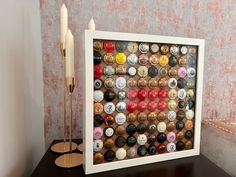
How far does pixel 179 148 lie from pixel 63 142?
524mm

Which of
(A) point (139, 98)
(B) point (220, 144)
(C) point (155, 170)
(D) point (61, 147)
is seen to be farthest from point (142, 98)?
(B) point (220, 144)

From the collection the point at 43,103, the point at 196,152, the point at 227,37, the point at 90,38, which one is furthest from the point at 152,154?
the point at 227,37

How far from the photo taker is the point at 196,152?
0.81m

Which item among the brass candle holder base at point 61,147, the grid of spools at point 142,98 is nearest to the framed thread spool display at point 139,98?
the grid of spools at point 142,98

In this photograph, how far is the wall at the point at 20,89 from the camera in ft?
1.93

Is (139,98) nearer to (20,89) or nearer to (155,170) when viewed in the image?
(155,170)

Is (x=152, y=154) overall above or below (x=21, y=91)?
below

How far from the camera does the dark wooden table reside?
2.14 ft

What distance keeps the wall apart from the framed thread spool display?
0.79 ft

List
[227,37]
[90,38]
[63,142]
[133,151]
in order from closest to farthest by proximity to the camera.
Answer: [90,38]
[133,151]
[63,142]
[227,37]

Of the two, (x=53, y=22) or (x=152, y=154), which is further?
(x=53, y=22)

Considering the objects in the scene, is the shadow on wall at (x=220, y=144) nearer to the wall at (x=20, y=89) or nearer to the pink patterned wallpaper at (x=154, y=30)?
the pink patterned wallpaper at (x=154, y=30)

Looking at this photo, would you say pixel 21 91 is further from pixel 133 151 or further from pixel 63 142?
pixel 133 151

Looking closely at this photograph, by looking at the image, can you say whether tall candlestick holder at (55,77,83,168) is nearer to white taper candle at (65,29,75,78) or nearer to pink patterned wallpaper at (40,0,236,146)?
white taper candle at (65,29,75,78)
